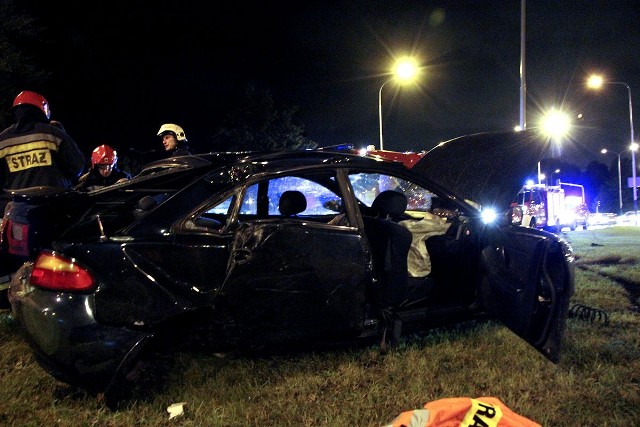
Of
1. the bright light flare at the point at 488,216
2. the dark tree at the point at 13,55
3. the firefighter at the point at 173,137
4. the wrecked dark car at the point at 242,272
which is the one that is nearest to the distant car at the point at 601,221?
the dark tree at the point at 13,55

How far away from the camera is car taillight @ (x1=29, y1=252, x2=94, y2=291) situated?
283 centimetres

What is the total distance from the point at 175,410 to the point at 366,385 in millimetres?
1224

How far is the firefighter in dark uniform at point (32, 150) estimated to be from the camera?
4.45 m

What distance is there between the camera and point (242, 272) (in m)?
3.11

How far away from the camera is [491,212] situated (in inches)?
171

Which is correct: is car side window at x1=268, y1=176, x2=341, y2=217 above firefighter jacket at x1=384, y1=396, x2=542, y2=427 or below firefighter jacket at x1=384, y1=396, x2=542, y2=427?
above

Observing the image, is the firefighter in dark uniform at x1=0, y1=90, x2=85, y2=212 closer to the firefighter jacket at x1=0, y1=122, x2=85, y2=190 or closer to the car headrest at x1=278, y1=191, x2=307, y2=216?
the firefighter jacket at x1=0, y1=122, x2=85, y2=190

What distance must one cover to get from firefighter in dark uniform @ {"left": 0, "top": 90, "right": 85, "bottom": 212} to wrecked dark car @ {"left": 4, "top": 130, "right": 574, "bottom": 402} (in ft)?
2.16

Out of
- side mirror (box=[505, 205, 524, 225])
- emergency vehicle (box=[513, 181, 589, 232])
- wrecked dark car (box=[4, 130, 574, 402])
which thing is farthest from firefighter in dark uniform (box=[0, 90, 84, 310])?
emergency vehicle (box=[513, 181, 589, 232])

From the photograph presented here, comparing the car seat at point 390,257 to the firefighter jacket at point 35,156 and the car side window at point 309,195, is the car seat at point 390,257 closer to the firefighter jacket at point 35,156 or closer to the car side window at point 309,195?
the car side window at point 309,195

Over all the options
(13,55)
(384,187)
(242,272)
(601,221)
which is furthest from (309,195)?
(601,221)

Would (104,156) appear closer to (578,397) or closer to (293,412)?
(293,412)

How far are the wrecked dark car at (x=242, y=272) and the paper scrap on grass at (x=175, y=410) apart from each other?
311 millimetres

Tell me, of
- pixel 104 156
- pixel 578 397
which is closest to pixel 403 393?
pixel 578 397
